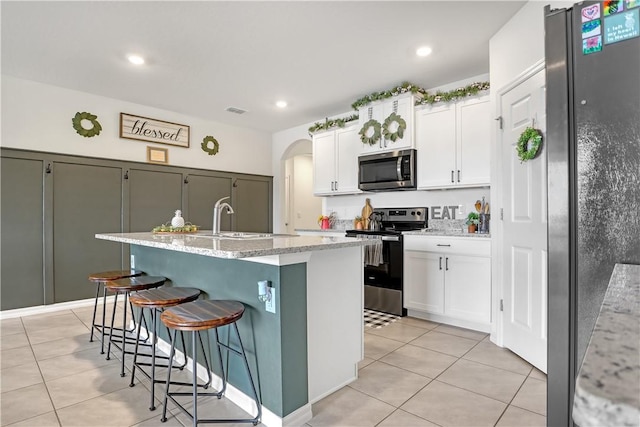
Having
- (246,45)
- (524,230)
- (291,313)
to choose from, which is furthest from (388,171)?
(291,313)

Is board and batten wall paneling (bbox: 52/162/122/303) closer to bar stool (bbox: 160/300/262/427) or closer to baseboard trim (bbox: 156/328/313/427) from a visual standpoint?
baseboard trim (bbox: 156/328/313/427)

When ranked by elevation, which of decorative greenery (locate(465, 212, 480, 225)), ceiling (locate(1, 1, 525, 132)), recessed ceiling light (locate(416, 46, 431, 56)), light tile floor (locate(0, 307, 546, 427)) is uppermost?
ceiling (locate(1, 1, 525, 132))

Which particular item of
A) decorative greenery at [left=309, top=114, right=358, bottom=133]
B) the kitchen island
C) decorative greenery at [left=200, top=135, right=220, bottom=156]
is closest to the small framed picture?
decorative greenery at [left=200, top=135, right=220, bottom=156]

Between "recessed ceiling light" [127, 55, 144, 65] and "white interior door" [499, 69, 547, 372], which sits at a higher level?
"recessed ceiling light" [127, 55, 144, 65]

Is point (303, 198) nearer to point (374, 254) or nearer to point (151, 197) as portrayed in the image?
A: point (151, 197)

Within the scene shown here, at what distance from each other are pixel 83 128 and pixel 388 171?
375 cm

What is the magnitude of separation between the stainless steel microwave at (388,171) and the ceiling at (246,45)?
0.81 metres

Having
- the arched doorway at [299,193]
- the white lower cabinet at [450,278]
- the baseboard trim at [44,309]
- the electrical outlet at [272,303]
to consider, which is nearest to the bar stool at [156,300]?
the electrical outlet at [272,303]

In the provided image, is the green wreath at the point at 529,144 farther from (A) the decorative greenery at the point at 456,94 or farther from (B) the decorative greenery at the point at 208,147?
(B) the decorative greenery at the point at 208,147

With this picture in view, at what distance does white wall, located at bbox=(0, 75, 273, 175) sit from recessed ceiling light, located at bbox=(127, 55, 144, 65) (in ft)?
4.30

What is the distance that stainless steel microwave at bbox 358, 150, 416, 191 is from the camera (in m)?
3.91

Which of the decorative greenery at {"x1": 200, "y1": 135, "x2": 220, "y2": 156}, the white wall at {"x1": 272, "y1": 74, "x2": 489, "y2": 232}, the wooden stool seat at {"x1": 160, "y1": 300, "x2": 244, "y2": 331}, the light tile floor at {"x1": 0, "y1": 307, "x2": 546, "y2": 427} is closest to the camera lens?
the wooden stool seat at {"x1": 160, "y1": 300, "x2": 244, "y2": 331}

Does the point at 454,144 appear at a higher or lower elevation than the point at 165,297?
higher

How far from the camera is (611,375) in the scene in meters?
0.34
